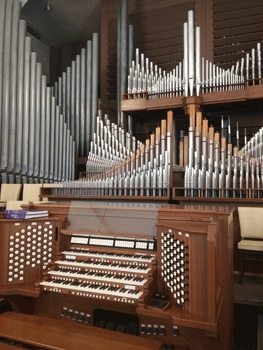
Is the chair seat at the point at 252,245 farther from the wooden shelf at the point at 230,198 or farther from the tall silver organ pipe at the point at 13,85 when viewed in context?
the tall silver organ pipe at the point at 13,85

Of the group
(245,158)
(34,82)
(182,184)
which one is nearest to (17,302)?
(182,184)

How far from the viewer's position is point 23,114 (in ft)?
19.5

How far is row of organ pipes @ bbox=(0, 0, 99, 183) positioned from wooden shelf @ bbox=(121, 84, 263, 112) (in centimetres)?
106

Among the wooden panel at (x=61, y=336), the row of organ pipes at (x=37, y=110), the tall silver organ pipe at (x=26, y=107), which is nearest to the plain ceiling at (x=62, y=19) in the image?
the row of organ pipes at (x=37, y=110)

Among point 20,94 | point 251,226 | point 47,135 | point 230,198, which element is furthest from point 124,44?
point 251,226

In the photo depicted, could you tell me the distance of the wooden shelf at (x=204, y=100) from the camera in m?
5.25

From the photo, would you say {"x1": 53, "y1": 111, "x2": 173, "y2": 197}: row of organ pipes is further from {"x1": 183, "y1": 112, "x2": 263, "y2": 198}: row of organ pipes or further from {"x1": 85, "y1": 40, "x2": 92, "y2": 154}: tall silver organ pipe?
{"x1": 85, "y1": 40, "x2": 92, "y2": 154}: tall silver organ pipe

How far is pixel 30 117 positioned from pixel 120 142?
2079 mm

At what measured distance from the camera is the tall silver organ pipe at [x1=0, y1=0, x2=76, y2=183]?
569 cm

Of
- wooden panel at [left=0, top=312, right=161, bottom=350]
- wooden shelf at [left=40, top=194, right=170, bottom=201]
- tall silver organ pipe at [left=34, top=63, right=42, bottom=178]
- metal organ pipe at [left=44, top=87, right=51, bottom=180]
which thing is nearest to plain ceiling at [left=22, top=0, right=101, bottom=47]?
tall silver organ pipe at [left=34, top=63, right=42, bottom=178]

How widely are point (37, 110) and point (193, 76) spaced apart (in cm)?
310

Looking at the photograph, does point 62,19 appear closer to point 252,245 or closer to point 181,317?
point 252,245

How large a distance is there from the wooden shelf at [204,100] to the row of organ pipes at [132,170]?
1.26m

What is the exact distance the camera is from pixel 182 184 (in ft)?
14.5
